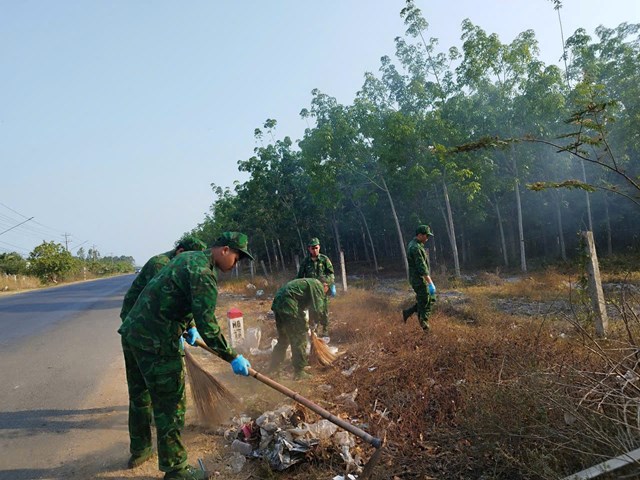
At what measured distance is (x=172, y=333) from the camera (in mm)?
3012

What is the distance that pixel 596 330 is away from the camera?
507 cm

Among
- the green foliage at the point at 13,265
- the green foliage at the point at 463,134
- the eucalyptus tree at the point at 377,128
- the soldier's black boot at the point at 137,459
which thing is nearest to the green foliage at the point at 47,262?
the green foliage at the point at 13,265

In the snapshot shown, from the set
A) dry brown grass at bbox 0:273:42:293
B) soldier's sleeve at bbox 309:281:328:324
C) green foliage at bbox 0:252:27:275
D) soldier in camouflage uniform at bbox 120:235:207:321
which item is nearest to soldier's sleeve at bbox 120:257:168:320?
soldier in camouflage uniform at bbox 120:235:207:321

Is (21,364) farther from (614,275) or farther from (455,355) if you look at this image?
(614,275)

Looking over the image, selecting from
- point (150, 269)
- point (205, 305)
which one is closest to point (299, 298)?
point (150, 269)

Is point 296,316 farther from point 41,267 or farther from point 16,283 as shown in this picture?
point 41,267

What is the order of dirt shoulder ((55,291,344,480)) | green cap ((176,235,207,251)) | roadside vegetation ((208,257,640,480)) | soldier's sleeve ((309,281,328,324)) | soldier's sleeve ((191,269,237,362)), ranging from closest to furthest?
roadside vegetation ((208,257,640,480)), soldier's sleeve ((191,269,237,362)), dirt shoulder ((55,291,344,480)), green cap ((176,235,207,251)), soldier's sleeve ((309,281,328,324))

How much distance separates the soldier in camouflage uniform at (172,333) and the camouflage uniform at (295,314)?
222 cm

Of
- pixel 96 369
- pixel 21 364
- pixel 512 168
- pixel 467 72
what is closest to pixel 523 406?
pixel 96 369

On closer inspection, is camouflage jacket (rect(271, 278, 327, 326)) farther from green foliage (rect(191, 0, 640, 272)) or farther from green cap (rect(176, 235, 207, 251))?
green foliage (rect(191, 0, 640, 272))

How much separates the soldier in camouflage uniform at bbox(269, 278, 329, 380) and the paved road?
6.15 ft

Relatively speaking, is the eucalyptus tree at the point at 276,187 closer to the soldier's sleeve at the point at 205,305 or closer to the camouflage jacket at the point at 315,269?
the camouflage jacket at the point at 315,269

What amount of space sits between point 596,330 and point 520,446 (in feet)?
9.51

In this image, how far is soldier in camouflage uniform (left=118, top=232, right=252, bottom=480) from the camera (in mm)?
2875
